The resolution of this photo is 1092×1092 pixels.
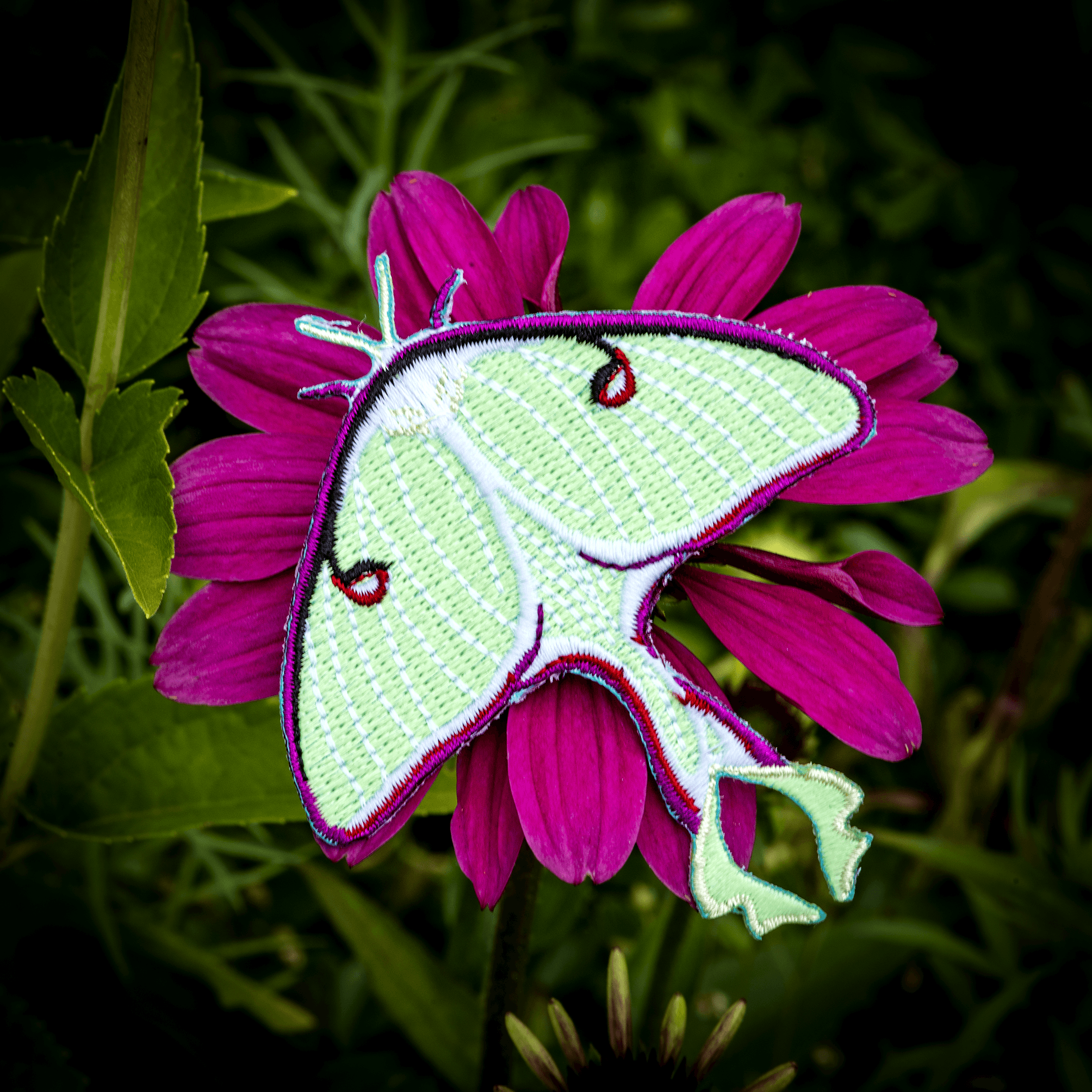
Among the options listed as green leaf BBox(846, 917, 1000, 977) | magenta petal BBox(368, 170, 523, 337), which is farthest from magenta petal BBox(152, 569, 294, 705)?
green leaf BBox(846, 917, 1000, 977)

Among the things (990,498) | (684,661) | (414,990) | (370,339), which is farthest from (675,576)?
(990,498)

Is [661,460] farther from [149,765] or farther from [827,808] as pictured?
[149,765]

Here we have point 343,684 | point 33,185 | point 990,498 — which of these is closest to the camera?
point 343,684

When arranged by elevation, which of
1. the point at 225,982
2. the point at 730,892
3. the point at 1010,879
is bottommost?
the point at 225,982

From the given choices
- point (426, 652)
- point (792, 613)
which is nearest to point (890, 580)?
point (792, 613)

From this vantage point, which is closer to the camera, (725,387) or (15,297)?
(725,387)

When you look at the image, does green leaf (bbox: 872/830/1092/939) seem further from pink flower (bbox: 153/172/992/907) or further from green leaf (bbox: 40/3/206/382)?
green leaf (bbox: 40/3/206/382)

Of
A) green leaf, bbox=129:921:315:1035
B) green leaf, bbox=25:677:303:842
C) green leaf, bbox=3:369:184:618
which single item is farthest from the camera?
green leaf, bbox=129:921:315:1035

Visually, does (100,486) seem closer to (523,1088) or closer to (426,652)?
(426,652)
